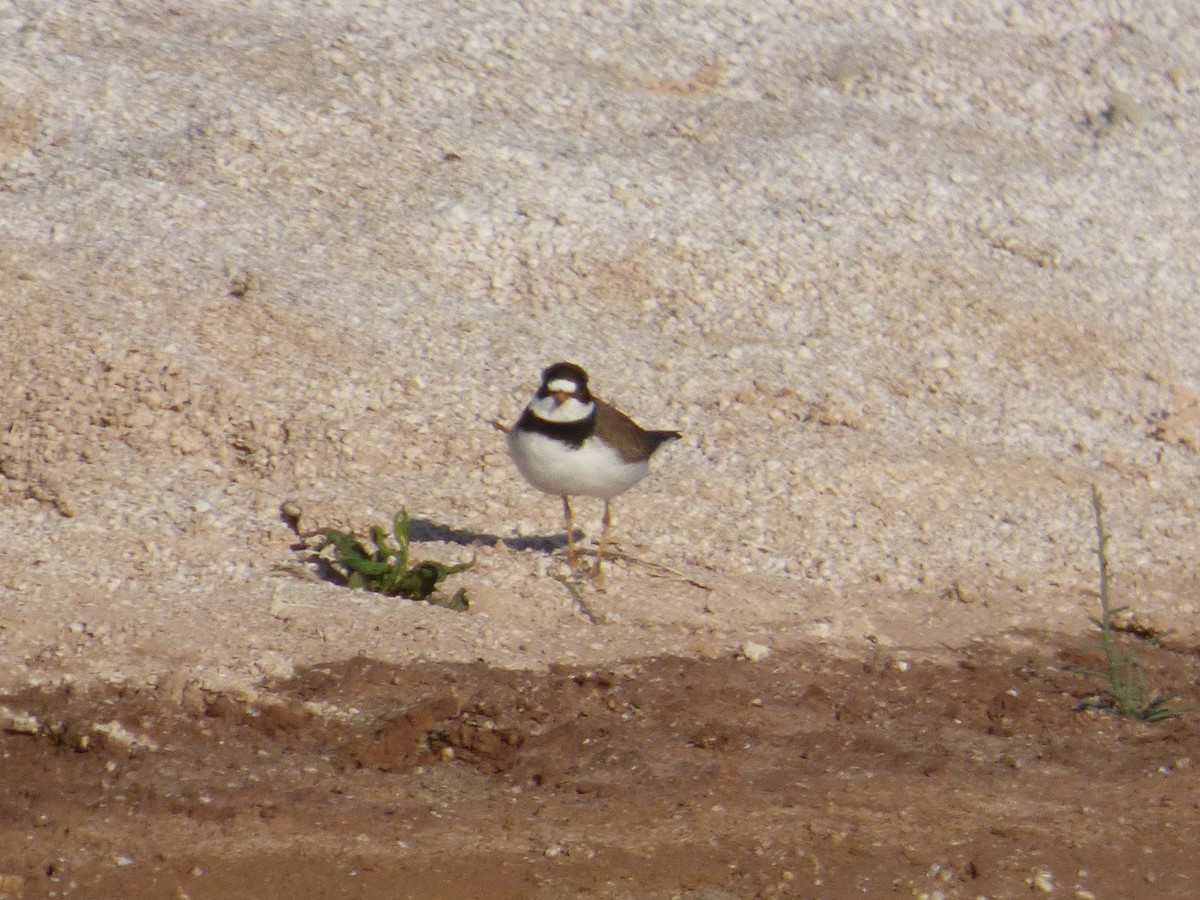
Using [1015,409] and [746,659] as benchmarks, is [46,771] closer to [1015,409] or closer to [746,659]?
[746,659]

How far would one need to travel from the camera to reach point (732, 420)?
957cm

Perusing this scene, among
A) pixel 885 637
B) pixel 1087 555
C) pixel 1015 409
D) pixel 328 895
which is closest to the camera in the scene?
pixel 328 895

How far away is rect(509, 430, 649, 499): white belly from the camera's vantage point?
757cm

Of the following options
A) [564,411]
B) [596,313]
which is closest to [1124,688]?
[564,411]

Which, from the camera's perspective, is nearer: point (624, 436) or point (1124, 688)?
point (1124, 688)

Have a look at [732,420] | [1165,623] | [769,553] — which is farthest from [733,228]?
[1165,623]

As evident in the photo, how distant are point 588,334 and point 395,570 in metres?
3.23

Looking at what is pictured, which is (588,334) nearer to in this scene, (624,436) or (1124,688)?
(624,436)

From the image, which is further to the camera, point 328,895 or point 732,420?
point 732,420

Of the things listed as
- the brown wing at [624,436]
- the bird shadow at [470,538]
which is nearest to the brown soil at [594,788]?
the brown wing at [624,436]

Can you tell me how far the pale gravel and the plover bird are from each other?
0.48 meters

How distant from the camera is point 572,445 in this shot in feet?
24.8

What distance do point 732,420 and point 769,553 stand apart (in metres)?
1.38

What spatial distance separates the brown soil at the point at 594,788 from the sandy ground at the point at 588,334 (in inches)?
1.9
